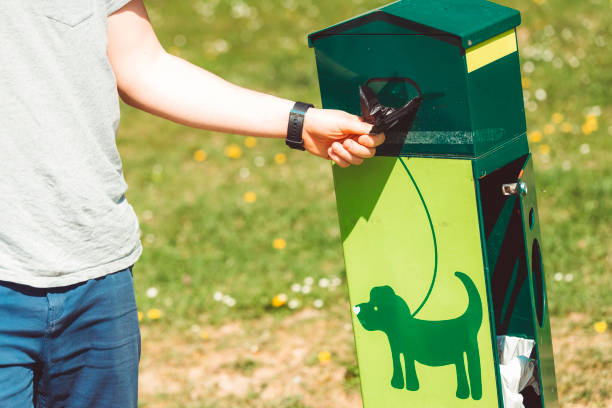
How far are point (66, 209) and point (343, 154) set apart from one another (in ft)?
2.22

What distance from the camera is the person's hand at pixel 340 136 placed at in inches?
76.3

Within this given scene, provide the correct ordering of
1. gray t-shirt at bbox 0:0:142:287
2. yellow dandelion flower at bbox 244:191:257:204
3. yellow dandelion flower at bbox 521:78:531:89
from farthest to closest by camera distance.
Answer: yellow dandelion flower at bbox 521:78:531:89
yellow dandelion flower at bbox 244:191:257:204
gray t-shirt at bbox 0:0:142:287

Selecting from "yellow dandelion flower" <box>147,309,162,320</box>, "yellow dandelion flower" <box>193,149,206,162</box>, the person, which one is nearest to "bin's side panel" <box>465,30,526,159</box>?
the person

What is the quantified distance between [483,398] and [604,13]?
6.06m

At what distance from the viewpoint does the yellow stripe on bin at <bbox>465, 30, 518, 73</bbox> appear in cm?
187

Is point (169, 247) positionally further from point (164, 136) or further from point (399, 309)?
point (399, 309)

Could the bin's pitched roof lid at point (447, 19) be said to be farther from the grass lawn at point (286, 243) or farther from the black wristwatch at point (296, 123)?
the grass lawn at point (286, 243)

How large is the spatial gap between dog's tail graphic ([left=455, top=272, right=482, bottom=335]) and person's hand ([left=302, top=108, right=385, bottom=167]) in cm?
38

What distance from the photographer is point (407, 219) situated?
6.86 feet

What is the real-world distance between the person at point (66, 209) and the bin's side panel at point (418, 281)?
0.65m

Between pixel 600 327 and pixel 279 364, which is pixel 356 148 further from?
pixel 600 327

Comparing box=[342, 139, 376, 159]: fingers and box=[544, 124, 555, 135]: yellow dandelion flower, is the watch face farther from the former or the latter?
box=[544, 124, 555, 135]: yellow dandelion flower

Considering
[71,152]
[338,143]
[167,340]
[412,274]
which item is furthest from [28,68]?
[167,340]

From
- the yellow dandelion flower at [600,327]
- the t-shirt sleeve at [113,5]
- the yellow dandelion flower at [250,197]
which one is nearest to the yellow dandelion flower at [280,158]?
the yellow dandelion flower at [250,197]
